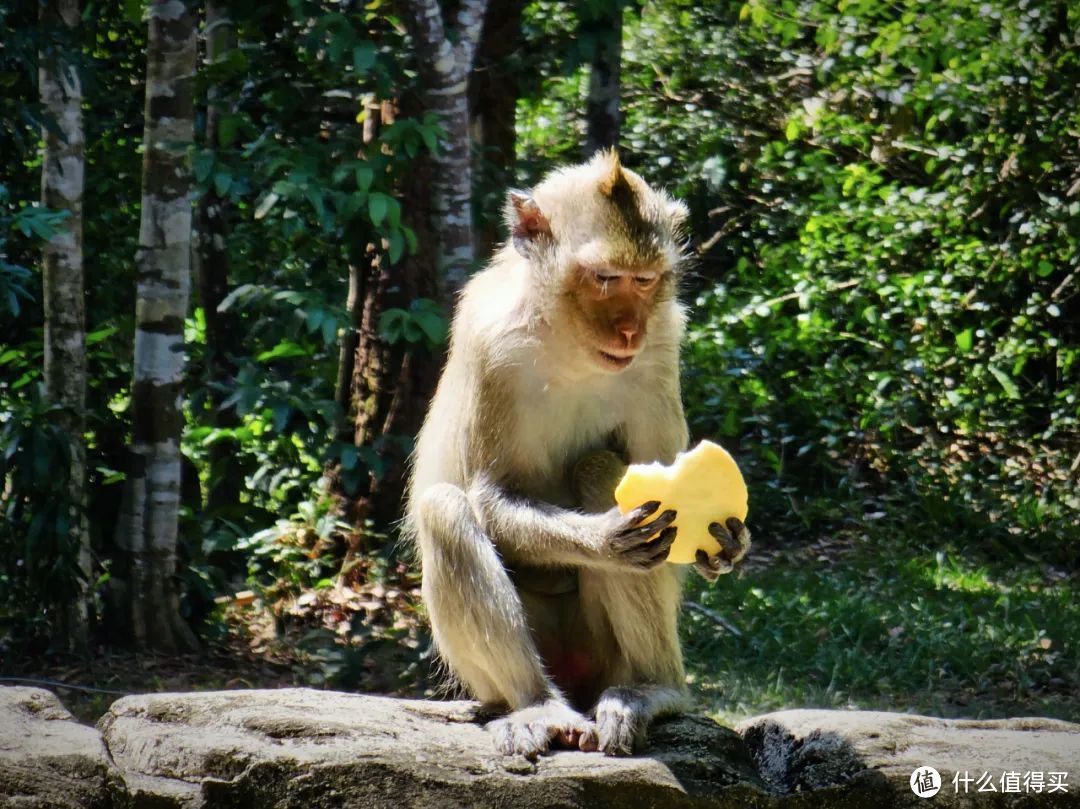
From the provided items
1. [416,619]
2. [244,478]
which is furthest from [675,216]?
[244,478]

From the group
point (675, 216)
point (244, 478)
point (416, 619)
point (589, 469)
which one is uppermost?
point (675, 216)

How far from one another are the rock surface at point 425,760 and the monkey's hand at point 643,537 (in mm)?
609

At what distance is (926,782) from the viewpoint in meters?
4.04

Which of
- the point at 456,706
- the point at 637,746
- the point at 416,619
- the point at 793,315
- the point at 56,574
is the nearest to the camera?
the point at 637,746

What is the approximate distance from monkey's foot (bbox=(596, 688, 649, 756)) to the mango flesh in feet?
1.56

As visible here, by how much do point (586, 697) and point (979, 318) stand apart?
23.4 ft

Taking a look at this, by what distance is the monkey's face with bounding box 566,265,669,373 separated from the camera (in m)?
4.18

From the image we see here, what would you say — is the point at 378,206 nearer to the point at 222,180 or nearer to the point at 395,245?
the point at 395,245

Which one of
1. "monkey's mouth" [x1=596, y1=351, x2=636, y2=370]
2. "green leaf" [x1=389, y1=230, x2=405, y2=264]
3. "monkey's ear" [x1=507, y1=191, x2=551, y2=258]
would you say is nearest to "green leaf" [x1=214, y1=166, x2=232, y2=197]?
"green leaf" [x1=389, y1=230, x2=405, y2=264]

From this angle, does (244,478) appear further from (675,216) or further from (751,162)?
(751,162)

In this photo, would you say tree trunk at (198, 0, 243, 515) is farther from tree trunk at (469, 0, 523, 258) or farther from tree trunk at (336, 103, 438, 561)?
tree trunk at (469, 0, 523, 258)

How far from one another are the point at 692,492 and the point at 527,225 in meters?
1.12

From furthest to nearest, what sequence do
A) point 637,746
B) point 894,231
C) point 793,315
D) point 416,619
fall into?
point 793,315
point 894,231
point 416,619
point 637,746

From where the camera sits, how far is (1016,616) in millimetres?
8102
